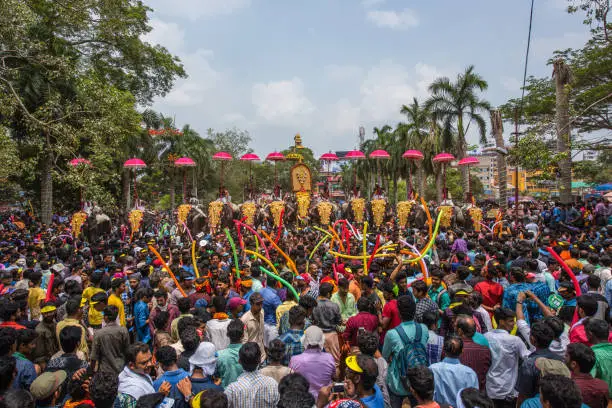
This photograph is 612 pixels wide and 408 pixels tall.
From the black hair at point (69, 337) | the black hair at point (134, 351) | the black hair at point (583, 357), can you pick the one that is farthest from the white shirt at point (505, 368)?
the black hair at point (69, 337)

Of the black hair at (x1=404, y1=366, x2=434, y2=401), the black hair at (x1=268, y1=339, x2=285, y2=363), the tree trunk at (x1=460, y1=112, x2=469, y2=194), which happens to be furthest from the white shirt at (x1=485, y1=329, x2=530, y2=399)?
the tree trunk at (x1=460, y1=112, x2=469, y2=194)

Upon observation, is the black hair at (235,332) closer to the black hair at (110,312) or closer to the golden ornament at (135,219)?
the black hair at (110,312)

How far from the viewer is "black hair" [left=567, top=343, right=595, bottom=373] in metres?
3.31

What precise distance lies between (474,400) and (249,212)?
15.1 meters

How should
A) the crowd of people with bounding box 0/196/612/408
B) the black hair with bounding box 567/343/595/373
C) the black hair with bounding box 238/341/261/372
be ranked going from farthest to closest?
1. the black hair with bounding box 238/341/261/372
2. the black hair with bounding box 567/343/595/373
3. the crowd of people with bounding box 0/196/612/408

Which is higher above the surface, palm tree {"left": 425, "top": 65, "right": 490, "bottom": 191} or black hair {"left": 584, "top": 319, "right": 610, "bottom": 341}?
palm tree {"left": 425, "top": 65, "right": 490, "bottom": 191}

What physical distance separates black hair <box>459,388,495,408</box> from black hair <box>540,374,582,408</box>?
1.17ft

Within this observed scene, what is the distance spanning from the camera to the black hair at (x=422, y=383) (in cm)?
298

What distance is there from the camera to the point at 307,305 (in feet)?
16.0

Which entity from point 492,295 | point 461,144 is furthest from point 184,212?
point 461,144

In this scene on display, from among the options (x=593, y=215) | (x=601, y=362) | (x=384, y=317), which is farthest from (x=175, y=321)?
(x=593, y=215)

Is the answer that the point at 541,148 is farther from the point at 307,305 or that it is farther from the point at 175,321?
the point at 175,321

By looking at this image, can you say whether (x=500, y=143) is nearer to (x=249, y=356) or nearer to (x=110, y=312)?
(x=110, y=312)

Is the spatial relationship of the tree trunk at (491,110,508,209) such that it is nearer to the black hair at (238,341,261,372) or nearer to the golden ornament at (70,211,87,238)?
the golden ornament at (70,211,87,238)
